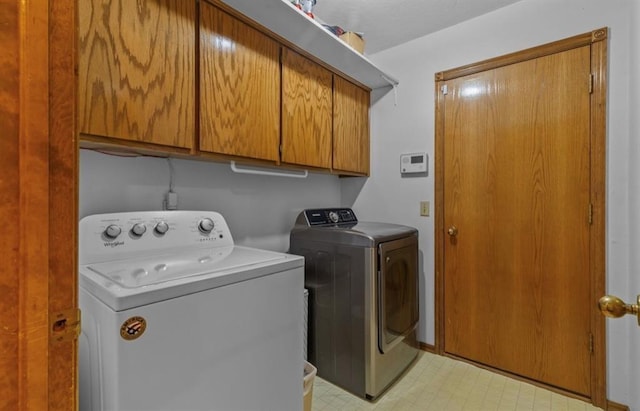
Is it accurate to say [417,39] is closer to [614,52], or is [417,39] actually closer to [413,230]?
[614,52]

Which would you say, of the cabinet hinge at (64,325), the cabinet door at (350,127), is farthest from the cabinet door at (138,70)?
the cabinet door at (350,127)

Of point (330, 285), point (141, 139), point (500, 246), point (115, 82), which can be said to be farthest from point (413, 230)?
point (115, 82)

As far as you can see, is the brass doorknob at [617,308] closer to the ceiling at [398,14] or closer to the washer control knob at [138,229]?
the washer control knob at [138,229]

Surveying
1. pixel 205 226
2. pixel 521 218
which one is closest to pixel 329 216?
pixel 205 226

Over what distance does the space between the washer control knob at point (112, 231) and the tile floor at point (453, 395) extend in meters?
1.36

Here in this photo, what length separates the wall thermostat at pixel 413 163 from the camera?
2.27m

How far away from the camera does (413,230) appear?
6.85 ft

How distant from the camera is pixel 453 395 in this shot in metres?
1.77

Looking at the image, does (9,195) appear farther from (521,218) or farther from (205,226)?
(521,218)

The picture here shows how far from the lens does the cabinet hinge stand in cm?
43

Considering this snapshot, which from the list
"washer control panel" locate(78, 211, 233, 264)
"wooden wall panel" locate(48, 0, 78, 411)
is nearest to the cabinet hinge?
"wooden wall panel" locate(48, 0, 78, 411)

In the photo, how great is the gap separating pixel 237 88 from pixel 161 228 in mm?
776

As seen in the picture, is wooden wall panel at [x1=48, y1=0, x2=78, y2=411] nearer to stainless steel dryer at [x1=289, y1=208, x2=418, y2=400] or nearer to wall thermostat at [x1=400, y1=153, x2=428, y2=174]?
stainless steel dryer at [x1=289, y1=208, x2=418, y2=400]

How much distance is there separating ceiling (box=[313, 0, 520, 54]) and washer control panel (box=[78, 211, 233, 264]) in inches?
61.5
